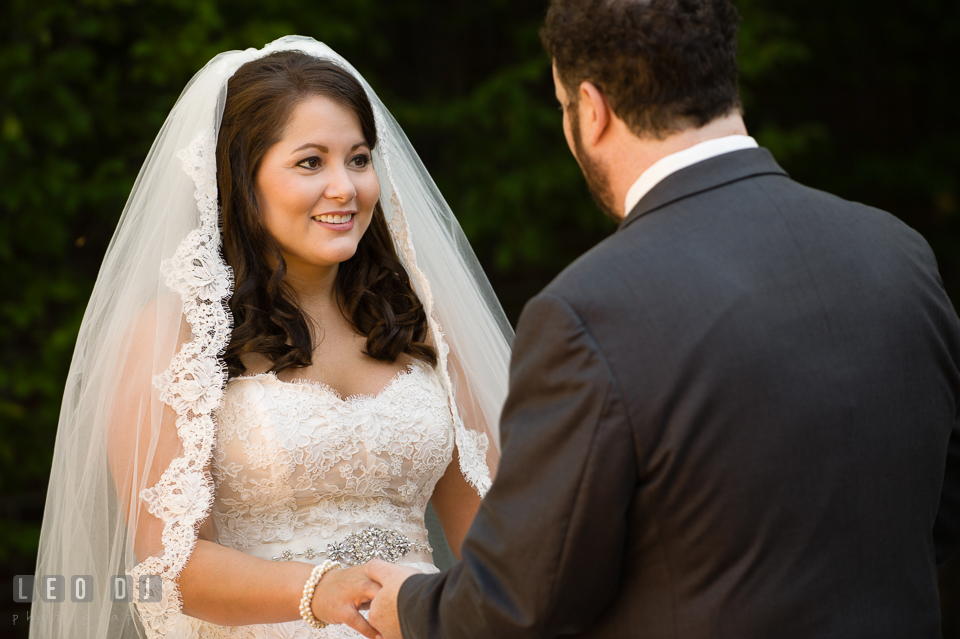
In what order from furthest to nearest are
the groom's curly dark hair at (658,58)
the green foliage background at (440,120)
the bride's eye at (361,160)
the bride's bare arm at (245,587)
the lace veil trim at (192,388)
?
the green foliage background at (440,120) → the bride's eye at (361,160) → the lace veil trim at (192,388) → the bride's bare arm at (245,587) → the groom's curly dark hair at (658,58)

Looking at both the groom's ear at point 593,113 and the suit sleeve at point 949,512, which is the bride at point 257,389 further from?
the suit sleeve at point 949,512

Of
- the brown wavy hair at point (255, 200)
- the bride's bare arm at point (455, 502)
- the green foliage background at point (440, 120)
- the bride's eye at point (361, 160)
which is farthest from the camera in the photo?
the green foliage background at point (440, 120)

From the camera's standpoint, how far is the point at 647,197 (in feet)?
4.99

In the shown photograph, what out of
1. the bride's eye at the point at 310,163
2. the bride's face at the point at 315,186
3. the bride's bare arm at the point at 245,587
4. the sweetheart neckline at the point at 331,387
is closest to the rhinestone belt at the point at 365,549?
the bride's bare arm at the point at 245,587

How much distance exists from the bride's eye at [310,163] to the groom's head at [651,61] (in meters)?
1.04

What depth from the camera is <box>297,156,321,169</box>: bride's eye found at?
2.41 meters

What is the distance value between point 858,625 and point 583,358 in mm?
616

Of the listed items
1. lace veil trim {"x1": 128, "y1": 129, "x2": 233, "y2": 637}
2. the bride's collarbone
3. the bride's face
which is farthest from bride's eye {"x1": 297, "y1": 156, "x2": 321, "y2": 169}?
the bride's collarbone

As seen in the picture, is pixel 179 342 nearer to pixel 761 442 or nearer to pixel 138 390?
pixel 138 390

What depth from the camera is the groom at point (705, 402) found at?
1.35m

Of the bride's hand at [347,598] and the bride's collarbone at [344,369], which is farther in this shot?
the bride's collarbone at [344,369]

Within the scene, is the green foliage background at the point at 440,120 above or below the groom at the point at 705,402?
above

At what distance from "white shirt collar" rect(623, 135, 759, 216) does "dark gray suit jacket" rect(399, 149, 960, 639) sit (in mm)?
17

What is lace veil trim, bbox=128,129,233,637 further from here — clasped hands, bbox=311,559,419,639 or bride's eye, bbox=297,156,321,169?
clasped hands, bbox=311,559,419,639
